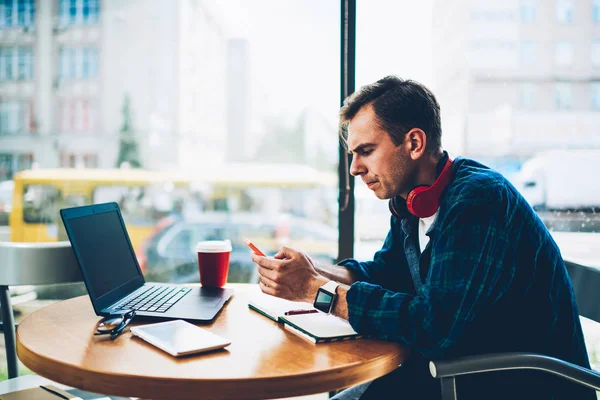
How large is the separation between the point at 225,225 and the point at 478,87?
160 cm

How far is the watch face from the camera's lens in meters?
1.14

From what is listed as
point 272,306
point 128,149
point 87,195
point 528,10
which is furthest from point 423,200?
point 87,195

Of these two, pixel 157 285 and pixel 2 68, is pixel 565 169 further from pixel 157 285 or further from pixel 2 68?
pixel 2 68

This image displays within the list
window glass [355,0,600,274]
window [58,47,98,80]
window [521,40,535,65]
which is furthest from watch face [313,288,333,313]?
window [58,47,98,80]

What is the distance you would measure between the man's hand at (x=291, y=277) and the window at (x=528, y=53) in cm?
183

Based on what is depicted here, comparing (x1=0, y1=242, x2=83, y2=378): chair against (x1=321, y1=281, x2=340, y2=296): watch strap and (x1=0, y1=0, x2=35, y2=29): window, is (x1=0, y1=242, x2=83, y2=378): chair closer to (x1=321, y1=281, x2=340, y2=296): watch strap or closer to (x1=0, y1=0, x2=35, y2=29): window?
(x1=321, y1=281, x2=340, y2=296): watch strap

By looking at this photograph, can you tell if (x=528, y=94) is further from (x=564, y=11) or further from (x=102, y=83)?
(x=102, y=83)

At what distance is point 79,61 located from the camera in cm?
280

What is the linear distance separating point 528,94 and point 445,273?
68.2 inches

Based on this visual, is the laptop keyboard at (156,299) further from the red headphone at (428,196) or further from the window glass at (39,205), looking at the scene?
the window glass at (39,205)

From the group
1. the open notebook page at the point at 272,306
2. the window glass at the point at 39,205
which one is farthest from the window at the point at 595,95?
the window glass at the point at 39,205

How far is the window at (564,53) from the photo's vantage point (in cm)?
237

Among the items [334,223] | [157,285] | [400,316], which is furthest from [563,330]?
[334,223]

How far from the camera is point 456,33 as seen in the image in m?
2.48
